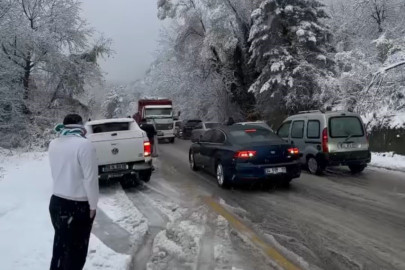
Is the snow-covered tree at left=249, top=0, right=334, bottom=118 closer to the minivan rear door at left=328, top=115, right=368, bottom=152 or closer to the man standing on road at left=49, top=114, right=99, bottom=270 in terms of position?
the minivan rear door at left=328, top=115, right=368, bottom=152

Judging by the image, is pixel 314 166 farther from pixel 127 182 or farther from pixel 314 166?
pixel 127 182

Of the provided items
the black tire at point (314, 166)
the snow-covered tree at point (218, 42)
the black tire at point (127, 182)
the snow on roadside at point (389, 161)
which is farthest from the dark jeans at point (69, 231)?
the snow-covered tree at point (218, 42)

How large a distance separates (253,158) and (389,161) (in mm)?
7787

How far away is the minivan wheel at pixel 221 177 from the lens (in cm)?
1018

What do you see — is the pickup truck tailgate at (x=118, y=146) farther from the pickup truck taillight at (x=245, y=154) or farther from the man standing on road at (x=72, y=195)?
the man standing on road at (x=72, y=195)

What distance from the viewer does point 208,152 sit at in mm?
11656

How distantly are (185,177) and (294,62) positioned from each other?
16.7 m

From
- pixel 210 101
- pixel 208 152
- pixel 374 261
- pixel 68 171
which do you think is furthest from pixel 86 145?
pixel 210 101

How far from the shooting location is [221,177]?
10.4 m

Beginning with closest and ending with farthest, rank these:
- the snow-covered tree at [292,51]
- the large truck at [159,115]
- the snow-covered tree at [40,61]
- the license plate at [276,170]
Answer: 1. the license plate at [276,170]
2. the snow-covered tree at [40,61]
3. the snow-covered tree at [292,51]
4. the large truck at [159,115]

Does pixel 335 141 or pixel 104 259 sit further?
pixel 335 141

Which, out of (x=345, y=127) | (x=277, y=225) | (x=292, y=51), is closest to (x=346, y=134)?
(x=345, y=127)

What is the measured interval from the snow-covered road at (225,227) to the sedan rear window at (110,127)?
1.70 m

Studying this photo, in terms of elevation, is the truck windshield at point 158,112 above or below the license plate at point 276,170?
above
